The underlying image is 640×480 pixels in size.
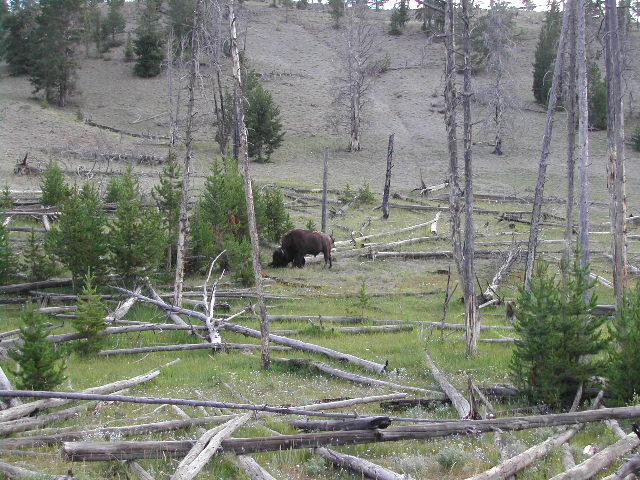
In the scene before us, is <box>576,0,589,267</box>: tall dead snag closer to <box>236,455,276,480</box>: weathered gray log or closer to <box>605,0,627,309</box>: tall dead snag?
<box>605,0,627,309</box>: tall dead snag

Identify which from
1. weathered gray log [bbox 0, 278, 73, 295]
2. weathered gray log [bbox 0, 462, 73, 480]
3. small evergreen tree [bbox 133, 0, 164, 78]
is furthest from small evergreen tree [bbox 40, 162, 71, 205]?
→ small evergreen tree [bbox 133, 0, 164, 78]

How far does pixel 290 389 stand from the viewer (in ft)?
35.2

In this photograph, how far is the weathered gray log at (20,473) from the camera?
615 centimetres

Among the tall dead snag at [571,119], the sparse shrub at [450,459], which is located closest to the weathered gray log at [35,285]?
the tall dead snag at [571,119]

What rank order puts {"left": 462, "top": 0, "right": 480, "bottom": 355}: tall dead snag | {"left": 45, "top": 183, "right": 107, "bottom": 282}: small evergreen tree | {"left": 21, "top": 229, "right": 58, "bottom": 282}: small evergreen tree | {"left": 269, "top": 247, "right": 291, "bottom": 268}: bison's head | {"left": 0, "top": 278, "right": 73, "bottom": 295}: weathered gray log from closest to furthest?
{"left": 462, "top": 0, "right": 480, "bottom": 355}: tall dead snag → {"left": 45, "top": 183, "right": 107, "bottom": 282}: small evergreen tree → {"left": 0, "top": 278, "right": 73, "bottom": 295}: weathered gray log → {"left": 21, "top": 229, "right": 58, "bottom": 282}: small evergreen tree → {"left": 269, "top": 247, "right": 291, "bottom": 268}: bison's head

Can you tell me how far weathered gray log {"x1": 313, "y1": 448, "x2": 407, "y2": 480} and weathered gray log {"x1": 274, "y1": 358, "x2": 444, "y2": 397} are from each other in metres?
3.14

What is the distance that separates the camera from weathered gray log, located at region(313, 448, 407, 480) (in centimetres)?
637

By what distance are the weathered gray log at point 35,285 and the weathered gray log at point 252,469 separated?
42.8 ft

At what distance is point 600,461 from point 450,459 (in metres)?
1.51

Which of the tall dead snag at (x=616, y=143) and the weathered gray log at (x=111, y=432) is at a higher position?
the tall dead snag at (x=616, y=143)

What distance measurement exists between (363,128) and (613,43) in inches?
1811

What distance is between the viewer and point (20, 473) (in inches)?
249

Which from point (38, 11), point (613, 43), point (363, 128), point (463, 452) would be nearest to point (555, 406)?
point (463, 452)

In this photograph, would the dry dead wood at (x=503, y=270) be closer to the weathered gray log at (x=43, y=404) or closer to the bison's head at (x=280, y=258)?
the bison's head at (x=280, y=258)
